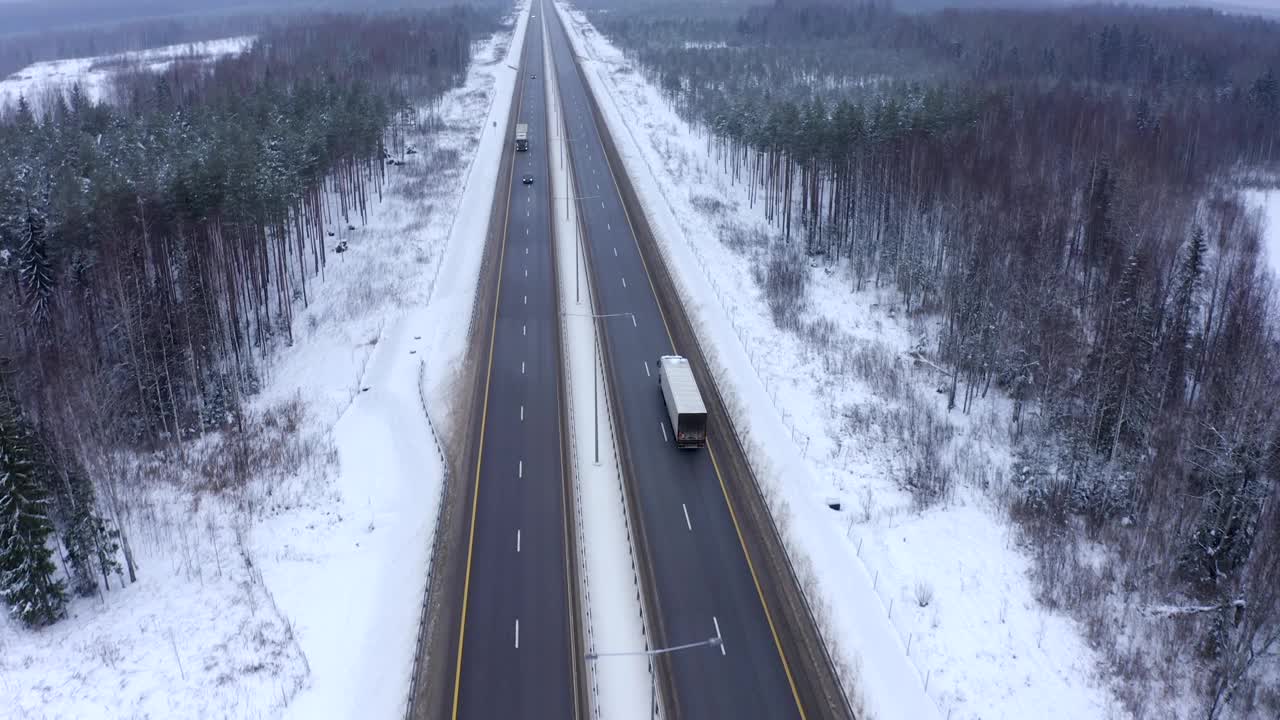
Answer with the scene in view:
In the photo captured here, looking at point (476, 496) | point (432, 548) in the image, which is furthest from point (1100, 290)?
point (432, 548)

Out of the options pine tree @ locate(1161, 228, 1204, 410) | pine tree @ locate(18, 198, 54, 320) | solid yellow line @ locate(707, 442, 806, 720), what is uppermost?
pine tree @ locate(18, 198, 54, 320)

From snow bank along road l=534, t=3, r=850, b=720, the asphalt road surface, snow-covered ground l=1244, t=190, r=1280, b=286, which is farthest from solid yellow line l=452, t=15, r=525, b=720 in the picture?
snow-covered ground l=1244, t=190, r=1280, b=286

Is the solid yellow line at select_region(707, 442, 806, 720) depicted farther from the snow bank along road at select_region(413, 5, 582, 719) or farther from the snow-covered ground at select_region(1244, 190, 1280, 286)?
the snow-covered ground at select_region(1244, 190, 1280, 286)

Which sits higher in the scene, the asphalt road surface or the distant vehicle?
the distant vehicle

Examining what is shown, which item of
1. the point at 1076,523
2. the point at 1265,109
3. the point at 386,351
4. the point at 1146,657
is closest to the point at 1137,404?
the point at 1076,523

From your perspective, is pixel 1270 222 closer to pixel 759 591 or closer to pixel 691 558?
pixel 759 591

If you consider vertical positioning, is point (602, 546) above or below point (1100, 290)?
below
